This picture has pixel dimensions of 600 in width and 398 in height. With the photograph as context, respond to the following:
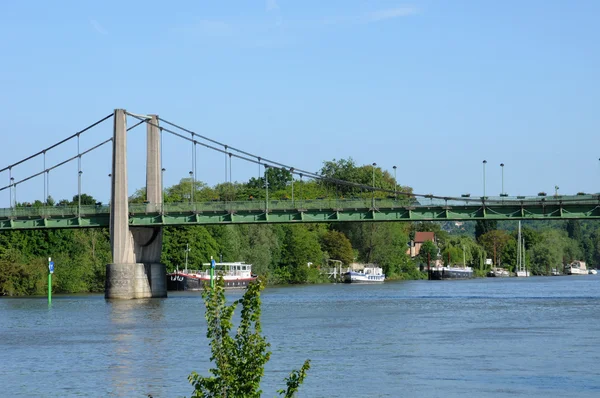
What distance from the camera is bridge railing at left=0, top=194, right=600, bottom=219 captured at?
8738 centimetres

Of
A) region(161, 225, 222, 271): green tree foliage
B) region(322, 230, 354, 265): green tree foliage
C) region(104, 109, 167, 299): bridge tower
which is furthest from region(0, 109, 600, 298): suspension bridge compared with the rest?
region(322, 230, 354, 265): green tree foliage

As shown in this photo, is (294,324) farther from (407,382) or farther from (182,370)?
(407,382)

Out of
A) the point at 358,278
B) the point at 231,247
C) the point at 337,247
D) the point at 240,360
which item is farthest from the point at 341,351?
the point at 337,247

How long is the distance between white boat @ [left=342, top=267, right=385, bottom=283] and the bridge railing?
205ft

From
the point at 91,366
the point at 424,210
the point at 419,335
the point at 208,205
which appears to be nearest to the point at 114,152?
the point at 208,205

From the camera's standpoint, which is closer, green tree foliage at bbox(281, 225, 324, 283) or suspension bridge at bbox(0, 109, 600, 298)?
suspension bridge at bbox(0, 109, 600, 298)

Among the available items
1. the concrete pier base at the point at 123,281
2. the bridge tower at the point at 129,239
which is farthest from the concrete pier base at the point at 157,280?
the concrete pier base at the point at 123,281

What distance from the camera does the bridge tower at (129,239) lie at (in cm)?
9438

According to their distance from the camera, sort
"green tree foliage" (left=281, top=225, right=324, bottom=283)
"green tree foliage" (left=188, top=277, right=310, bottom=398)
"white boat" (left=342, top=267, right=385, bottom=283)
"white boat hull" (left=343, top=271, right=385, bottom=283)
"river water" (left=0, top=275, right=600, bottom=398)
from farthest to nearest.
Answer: "white boat" (left=342, top=267, right=385, bottom=283), "white boat hull" (left=343, top=271, right=385, bottom=283), "green tree foliage" (left=281, top=225, right=324, bottom=283), "river water" (left=0, top=275, right=600, bottom=398), "green tree foliage" (left=188, top=277, right=310, bottom=398)

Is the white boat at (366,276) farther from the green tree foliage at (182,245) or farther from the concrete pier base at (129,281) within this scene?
the concrete pier base at (129,281)

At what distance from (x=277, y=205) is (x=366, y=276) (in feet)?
228

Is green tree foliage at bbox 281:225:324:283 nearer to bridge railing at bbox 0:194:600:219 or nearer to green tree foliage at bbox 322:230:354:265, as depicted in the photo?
green tree foliage at bbox 322:230:354:265

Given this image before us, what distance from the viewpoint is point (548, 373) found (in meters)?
37.2

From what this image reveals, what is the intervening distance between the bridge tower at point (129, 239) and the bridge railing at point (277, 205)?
7.26 feet
